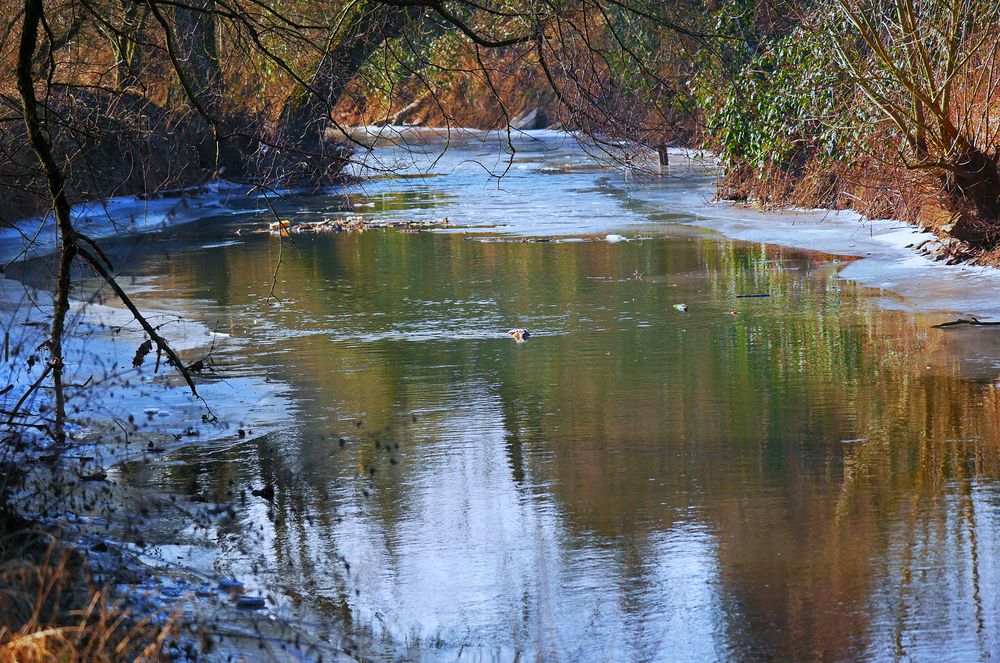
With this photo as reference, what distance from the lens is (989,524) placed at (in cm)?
661

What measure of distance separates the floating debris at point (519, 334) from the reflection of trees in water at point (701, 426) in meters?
0.16

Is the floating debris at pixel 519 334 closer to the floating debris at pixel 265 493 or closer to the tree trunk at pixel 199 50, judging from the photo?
the tree trunk at pixel 199 50

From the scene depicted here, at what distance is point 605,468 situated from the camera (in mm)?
7824

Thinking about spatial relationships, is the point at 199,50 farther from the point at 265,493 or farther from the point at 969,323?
the point at 265,493

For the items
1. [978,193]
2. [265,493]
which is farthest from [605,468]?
[978,193]

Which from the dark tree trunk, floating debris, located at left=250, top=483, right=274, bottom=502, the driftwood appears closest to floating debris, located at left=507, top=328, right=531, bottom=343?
the driftwood

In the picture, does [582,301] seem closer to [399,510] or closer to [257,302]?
[257,302]

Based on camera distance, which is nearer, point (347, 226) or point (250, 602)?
point (250, 602)

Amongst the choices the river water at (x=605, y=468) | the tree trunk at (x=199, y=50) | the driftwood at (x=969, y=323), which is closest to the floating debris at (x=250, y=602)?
the river water at (x=605, y=468)

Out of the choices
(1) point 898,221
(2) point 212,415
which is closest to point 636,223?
(1) point 898,221

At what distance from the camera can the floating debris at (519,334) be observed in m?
12.0

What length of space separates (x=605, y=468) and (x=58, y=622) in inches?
165

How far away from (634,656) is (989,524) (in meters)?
2.45

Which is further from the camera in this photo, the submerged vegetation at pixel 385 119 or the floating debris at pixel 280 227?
the floating debris at pixel 280 227
